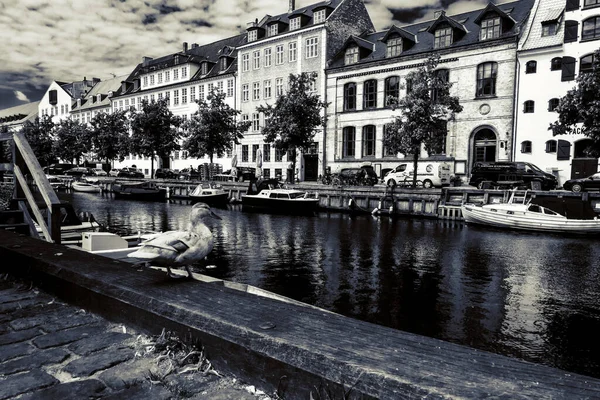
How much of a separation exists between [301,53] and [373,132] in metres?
12.7

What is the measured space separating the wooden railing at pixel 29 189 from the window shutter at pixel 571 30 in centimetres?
3629

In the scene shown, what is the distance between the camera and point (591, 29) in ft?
104

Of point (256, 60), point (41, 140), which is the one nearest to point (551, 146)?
point (256, 60)

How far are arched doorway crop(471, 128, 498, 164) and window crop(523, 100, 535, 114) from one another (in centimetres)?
292

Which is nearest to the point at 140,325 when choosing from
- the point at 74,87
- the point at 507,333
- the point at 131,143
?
the point at 507,333

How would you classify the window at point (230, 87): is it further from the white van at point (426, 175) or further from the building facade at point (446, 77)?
the white van at point (426, 175)

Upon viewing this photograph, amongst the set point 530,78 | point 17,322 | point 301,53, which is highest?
point 301,53

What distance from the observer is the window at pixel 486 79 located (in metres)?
36.5

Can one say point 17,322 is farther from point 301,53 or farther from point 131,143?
point 131,143

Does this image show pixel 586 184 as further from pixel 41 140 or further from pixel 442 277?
pixel 41 140

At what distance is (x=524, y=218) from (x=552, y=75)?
47.8ft

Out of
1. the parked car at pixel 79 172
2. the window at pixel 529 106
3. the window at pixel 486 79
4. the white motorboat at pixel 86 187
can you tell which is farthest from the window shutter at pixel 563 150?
the parked car at pixel 79 172

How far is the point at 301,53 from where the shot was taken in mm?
48875

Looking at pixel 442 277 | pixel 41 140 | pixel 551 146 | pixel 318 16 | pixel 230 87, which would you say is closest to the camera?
pixel 442 277
